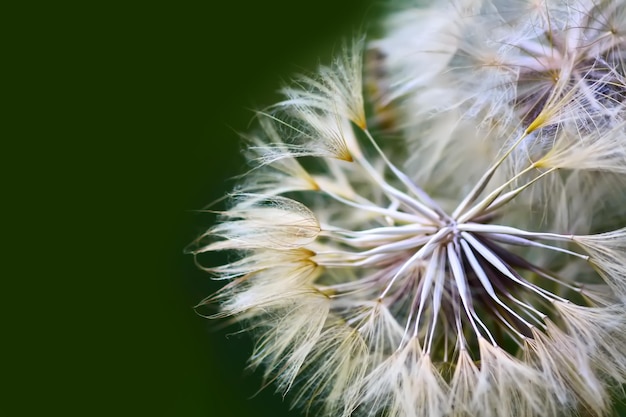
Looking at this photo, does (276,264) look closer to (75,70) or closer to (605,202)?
(605,202)

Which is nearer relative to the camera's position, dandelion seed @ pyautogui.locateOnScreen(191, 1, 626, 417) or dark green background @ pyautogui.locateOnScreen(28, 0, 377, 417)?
dandelion seed @ pyautogui.locateOnScreen(191, 1, 626, 417)

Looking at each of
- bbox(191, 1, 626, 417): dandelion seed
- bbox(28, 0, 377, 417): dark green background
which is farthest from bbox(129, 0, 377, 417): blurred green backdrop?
bbox(191, 1, 626, 417): dandelion seed

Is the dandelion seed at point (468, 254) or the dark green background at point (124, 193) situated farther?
the dark green background at point (124, 193)

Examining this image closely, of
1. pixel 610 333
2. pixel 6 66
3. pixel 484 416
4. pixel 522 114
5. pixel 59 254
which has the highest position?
pixel 6 66

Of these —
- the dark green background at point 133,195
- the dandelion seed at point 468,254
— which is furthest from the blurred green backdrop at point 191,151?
the dandelion seed at point 468,254

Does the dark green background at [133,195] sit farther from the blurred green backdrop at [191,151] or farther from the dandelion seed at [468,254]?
the dandelion seed at [468,254]

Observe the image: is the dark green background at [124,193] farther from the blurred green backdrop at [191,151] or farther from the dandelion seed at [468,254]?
the dandelion seed at [468,254]

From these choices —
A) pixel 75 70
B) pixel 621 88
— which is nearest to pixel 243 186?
pixel 621 88

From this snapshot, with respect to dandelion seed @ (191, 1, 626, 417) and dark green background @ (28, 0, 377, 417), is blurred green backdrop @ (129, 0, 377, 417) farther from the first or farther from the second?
dandelion seed @ (191, 1, 626, 417)
